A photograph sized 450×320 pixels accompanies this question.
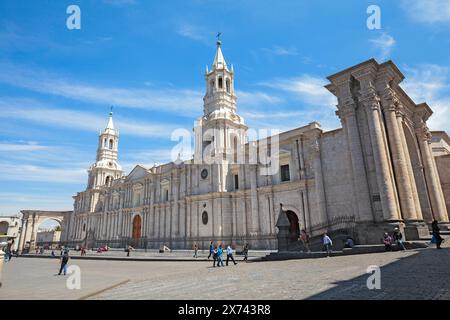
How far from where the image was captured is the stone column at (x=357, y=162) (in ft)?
50.1

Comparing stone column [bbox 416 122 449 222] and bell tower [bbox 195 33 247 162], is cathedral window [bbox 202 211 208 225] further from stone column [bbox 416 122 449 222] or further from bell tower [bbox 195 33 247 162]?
stone column [bbox 416 122 449 222]

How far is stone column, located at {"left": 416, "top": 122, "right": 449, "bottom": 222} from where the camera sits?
18672 mm

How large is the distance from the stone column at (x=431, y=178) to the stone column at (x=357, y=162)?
718cm

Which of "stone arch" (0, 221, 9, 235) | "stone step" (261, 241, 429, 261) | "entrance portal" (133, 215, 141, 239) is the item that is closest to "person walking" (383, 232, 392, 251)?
"stone step" (261, 241, 429, 261)

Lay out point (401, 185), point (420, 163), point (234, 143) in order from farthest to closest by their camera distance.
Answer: point (234, 143)
point (420, 163)
point (401, 185)

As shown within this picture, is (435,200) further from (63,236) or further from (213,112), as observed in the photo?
(63,236)

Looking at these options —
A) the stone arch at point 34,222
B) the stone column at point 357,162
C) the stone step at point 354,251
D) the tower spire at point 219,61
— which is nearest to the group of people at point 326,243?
the stone step at point 354,251

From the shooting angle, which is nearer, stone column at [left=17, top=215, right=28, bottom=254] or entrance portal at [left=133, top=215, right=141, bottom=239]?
entrance portal at [left=133, top=215, right=141, bottom=239]

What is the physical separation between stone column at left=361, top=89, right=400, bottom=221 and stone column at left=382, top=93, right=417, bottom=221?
593mm

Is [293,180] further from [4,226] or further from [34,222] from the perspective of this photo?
[4,226]

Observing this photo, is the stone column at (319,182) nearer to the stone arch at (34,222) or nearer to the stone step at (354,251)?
the stone step at (354,251)

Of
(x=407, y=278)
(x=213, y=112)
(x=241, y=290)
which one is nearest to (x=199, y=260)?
(x=241, y=290)

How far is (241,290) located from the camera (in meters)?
6.68
